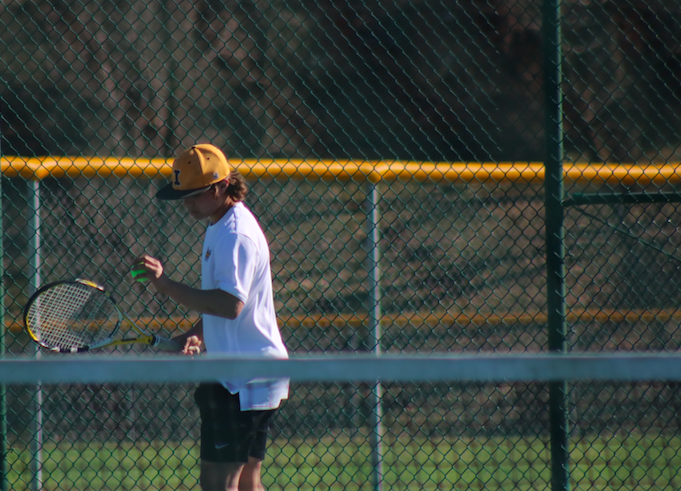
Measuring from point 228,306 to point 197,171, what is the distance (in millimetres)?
476

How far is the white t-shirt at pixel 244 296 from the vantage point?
2.23 metres

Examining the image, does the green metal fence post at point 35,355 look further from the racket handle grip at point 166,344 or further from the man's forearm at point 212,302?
the man's forearm at point 212,302

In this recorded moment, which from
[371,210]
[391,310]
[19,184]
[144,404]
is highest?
[19,184]

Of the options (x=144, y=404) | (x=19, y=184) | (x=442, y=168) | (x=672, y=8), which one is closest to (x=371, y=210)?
(x=442, y=168)

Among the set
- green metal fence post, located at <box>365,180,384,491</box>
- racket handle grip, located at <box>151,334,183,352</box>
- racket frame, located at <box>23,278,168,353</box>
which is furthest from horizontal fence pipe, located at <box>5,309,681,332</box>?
racket handle grip, located at <box>151,334,183,352</box>

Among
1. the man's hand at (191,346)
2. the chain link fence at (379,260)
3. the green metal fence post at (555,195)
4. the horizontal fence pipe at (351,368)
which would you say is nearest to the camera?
the horizontal fence pipe at (351,368)

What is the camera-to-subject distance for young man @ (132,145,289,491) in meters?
2.21

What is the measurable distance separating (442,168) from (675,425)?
2.12 metres

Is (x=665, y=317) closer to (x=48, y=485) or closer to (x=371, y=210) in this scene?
(x=371, y=210)

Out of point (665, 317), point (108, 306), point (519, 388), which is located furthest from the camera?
point (519, 388)

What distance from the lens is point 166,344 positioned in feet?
8.48

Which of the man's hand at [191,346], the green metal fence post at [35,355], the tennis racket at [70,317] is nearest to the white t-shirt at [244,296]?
the man's hand at [191,346]

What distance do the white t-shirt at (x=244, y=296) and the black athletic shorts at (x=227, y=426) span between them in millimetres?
39

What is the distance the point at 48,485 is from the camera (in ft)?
11.6
